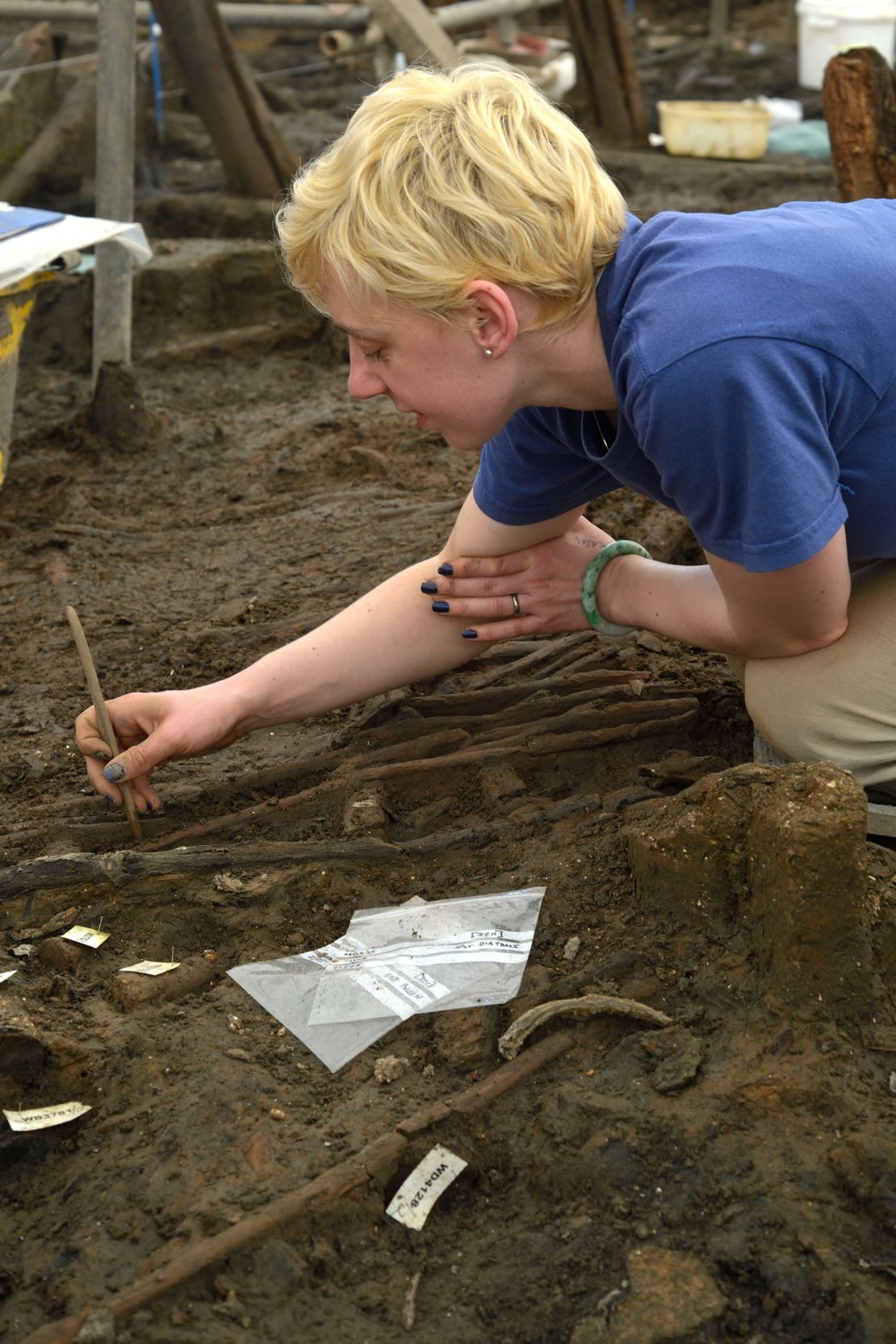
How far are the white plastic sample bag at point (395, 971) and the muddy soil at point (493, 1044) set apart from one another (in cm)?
4

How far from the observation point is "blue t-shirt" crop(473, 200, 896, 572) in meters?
2.05

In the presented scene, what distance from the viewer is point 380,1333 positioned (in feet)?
5.97

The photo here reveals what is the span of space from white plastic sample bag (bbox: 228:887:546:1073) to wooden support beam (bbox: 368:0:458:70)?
6725 millimetres

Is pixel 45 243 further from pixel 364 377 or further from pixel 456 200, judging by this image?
pixel 456 200

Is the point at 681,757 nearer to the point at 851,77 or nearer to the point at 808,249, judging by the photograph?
the point at 808,249

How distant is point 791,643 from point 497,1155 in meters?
1.13

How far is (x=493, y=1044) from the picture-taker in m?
2.25

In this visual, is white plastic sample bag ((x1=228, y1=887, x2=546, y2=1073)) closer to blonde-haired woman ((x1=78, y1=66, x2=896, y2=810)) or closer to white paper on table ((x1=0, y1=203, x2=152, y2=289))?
blonde-haired woman ((x1=78, y1=66, x2=896, y2=810))

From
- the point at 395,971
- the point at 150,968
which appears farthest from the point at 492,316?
the point at 150,968

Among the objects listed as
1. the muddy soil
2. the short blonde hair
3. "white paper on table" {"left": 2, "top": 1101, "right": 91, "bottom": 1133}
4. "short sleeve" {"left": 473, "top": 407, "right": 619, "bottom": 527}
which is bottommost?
the muddy soil

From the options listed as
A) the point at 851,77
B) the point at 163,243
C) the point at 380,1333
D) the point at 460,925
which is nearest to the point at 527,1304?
the point at 380,1333

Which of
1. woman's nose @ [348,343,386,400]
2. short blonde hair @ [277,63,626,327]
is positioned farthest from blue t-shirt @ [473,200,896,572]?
woman's nose @ [348,343,386,400]

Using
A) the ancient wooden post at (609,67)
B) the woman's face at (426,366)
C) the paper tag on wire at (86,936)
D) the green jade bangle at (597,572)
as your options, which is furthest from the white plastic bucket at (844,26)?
the paper tag on wire at (86,936)

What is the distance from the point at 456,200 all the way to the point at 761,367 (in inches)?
21.6
